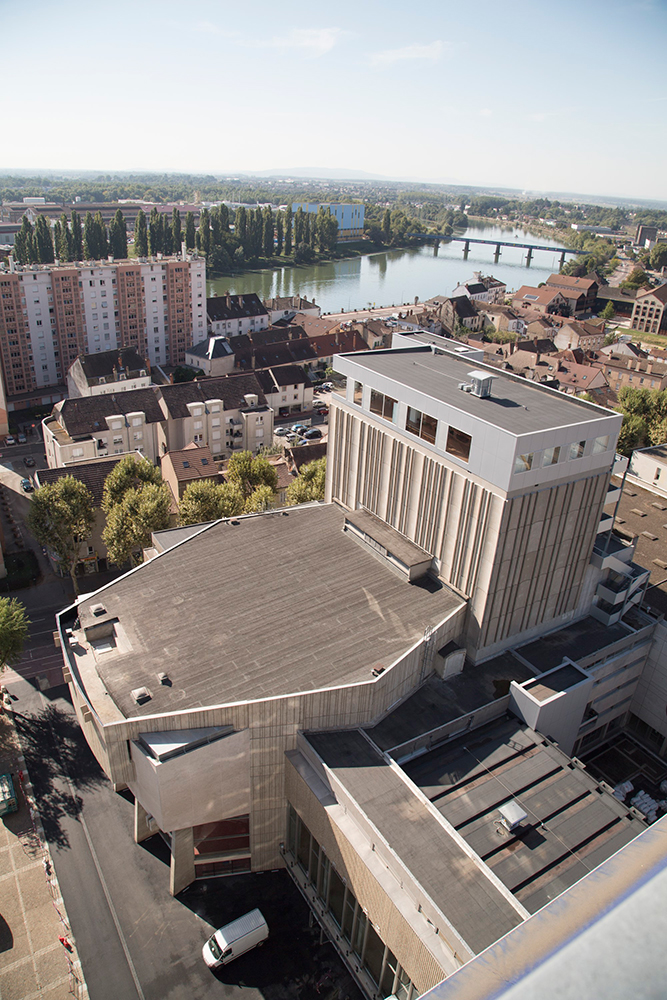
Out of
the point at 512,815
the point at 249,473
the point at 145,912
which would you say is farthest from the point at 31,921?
the point at 249,473

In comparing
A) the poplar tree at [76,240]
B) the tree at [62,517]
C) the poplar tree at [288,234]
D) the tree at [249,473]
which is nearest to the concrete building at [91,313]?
the tree at [249,473]

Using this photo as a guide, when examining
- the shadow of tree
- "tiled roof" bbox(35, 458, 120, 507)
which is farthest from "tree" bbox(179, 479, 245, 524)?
the shadow of tree

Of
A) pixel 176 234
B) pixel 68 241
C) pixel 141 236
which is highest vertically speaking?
pixel 176 234

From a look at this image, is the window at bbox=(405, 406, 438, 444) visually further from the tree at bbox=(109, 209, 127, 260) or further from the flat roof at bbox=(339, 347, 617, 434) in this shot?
the tree at bbox=(109, 209, 127, 260)

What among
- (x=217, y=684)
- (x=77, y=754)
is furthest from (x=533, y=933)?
(x=77, y=754)

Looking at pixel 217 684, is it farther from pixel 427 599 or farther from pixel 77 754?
pixel 77 754

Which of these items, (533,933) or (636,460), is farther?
(636,460)

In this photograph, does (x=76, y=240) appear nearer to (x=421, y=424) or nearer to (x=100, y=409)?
(x=100, y=409)
